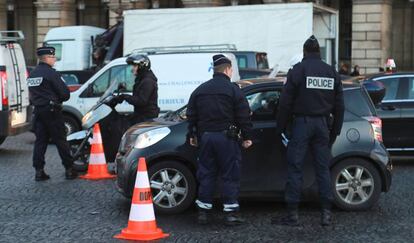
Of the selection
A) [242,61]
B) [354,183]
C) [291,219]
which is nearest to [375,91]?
[354,183]

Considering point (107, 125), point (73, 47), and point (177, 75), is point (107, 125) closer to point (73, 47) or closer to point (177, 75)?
point (177, 75)

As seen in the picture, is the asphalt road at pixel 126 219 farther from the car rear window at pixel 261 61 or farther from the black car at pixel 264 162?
the car rear window at pixel 261 61

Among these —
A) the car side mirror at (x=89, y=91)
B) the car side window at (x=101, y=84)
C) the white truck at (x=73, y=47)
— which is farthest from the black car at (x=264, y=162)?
the white truck at (x=73, y=47)

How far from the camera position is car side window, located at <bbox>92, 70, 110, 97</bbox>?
14.1 meters

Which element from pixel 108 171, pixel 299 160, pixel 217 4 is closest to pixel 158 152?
pixel 299 160

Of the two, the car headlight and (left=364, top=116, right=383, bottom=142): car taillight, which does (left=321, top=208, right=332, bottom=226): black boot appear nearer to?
(left=364, top=116, right=383, bottom=142): car taillight

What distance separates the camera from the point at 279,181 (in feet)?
25.2

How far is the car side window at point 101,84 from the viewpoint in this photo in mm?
14094

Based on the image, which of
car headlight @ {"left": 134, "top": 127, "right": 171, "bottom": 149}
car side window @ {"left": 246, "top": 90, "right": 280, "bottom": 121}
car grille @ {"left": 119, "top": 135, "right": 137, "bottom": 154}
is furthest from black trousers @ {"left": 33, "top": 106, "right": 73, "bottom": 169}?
car side window @ {"left": 246, "top": 90, "right": 280, "bottom": 121}

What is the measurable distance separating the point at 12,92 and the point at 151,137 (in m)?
6.63

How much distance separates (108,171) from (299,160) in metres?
4.45

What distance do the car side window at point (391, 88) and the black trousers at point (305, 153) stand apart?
16.9ft

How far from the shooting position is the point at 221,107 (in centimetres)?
696

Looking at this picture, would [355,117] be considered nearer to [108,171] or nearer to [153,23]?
[108,171]
